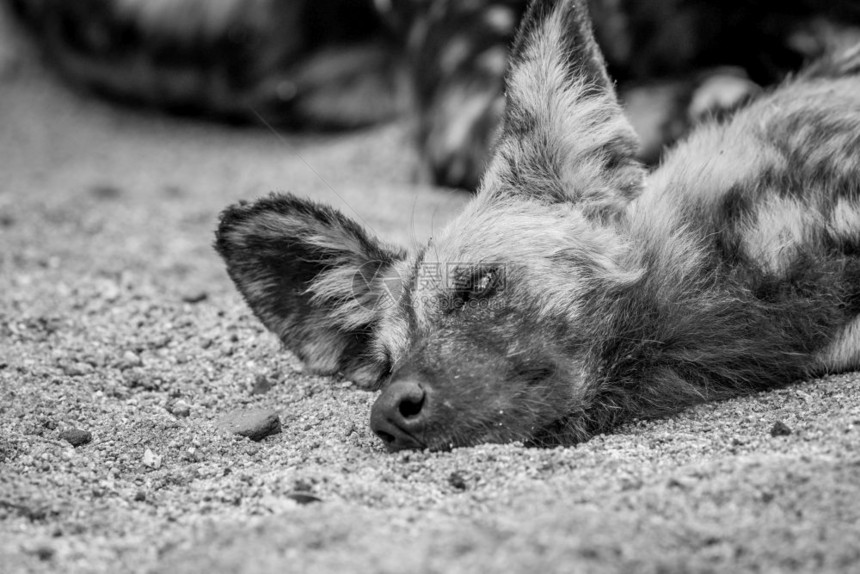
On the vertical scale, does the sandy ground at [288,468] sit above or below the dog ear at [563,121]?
below

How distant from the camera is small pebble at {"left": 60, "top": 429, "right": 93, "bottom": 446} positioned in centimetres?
269

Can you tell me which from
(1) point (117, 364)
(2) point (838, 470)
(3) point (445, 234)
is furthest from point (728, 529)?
(1) point (117, 364)

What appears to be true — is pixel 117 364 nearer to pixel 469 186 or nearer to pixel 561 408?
pixel 561 408

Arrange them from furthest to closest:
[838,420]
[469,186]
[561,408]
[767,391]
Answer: [469,186]
[767,391]
[561,408]
[838,420]

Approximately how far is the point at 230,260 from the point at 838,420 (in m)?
1.69

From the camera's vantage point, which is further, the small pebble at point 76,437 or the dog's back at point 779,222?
the dog's back at point 779,222

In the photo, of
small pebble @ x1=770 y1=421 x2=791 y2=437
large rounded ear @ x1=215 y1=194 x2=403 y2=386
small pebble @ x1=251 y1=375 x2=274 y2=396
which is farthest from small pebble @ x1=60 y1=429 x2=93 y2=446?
small pebble @ x1=770 y1=421 x2=791 y2=437

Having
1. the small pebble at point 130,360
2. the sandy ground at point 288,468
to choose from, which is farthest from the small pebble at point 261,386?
the small pebble at point 130,360

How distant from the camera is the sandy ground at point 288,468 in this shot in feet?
6.16

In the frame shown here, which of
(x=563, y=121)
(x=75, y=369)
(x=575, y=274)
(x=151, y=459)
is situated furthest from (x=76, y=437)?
(x=563, y=121)

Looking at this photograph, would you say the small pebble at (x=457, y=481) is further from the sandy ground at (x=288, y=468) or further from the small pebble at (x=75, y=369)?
the small pebble at (x=75, y=369)

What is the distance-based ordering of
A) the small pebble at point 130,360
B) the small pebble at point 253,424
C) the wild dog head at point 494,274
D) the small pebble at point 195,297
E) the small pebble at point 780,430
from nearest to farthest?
the small pebble at point 780,430, the wild dog head at point 494,274, the small pebble at point 253,424, the small pebble at point 130,360, the small pebble at point 195,297

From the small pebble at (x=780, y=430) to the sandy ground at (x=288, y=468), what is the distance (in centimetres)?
1

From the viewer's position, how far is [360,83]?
6598 millimetres
